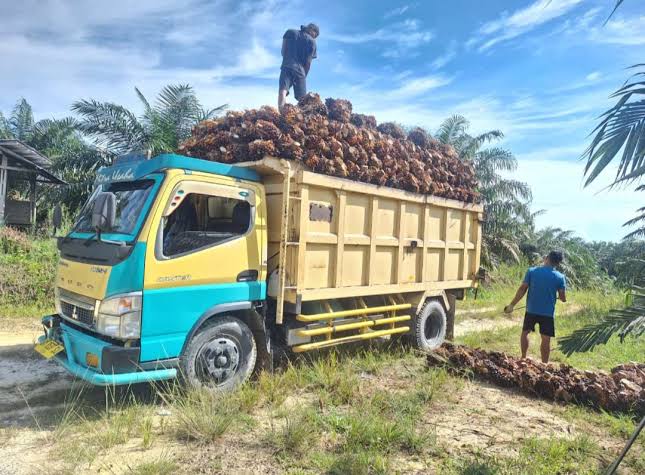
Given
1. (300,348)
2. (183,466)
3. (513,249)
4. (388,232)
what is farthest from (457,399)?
(513,249)

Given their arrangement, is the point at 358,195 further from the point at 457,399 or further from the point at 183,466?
the point at 183,466

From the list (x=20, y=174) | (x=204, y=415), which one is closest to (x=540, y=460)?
(x=204, y=415)

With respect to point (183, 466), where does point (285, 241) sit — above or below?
above

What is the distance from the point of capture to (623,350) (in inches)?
304

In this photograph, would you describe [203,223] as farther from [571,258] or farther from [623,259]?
[571,258]

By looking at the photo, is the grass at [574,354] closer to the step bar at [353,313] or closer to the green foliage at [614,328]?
the step bar at [353,313]

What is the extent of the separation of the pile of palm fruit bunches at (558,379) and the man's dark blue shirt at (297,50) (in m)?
5.46

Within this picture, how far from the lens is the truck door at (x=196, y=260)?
4.16m

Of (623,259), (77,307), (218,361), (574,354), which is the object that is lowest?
(574,354)

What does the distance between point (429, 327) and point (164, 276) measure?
4633 mm

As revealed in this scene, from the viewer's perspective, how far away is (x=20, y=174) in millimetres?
15859

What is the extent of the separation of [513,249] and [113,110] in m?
13.8

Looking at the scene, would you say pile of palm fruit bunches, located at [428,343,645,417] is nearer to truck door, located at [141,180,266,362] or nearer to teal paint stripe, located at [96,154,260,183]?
truck door, located at [141,180,266,362]

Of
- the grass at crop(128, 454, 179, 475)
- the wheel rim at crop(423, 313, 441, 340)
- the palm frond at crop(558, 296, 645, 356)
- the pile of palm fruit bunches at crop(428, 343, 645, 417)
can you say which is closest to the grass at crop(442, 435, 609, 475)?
the palm frond at crop(558, 296, 645, 356)
